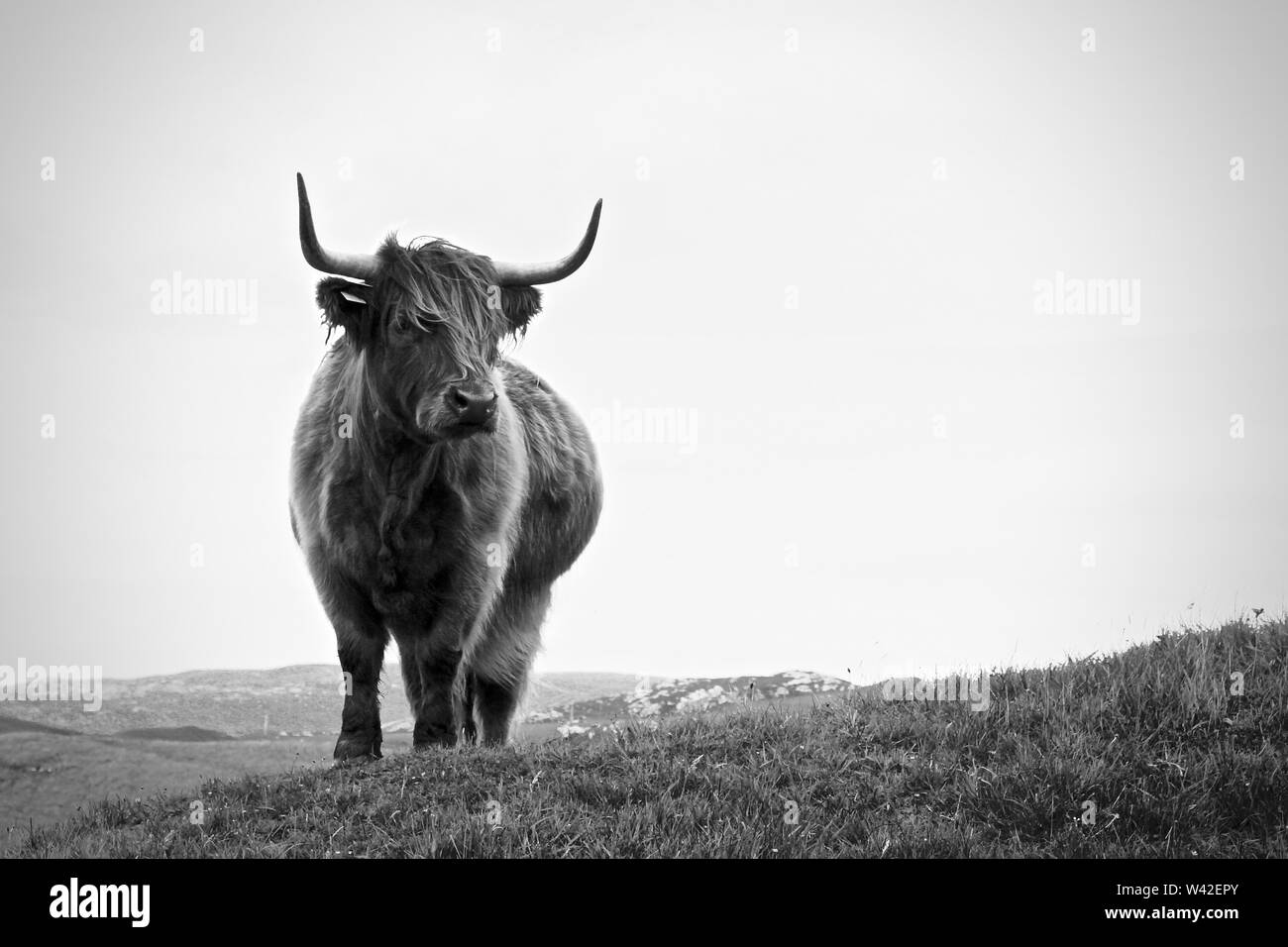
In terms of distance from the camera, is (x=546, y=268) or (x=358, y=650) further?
(x=546, y=268)

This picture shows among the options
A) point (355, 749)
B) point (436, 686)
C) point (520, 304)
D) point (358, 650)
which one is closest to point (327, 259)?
point (520, 304)

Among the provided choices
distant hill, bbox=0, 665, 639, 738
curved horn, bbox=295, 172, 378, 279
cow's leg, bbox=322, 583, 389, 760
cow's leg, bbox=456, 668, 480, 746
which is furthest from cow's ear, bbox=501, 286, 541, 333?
distant hill, bbox=0, 665, 639, 738

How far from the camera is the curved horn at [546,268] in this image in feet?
31.1

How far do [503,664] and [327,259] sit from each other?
16.5ft

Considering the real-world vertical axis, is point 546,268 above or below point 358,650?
above

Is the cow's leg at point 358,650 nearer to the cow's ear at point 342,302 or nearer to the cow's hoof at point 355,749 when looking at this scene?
the cow's hoof at point 355,749

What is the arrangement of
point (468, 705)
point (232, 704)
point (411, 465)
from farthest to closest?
point (232, 704), point (468, 705), point (411, 465)

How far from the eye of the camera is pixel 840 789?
6.55 metres

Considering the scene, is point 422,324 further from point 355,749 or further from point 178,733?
point 178,733

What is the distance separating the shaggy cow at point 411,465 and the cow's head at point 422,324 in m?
0.01

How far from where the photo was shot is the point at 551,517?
12.6 meters

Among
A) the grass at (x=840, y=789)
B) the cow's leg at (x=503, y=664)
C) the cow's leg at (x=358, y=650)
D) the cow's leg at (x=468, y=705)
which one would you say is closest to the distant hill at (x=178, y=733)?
the cow's leg at (x=503, y=664)
